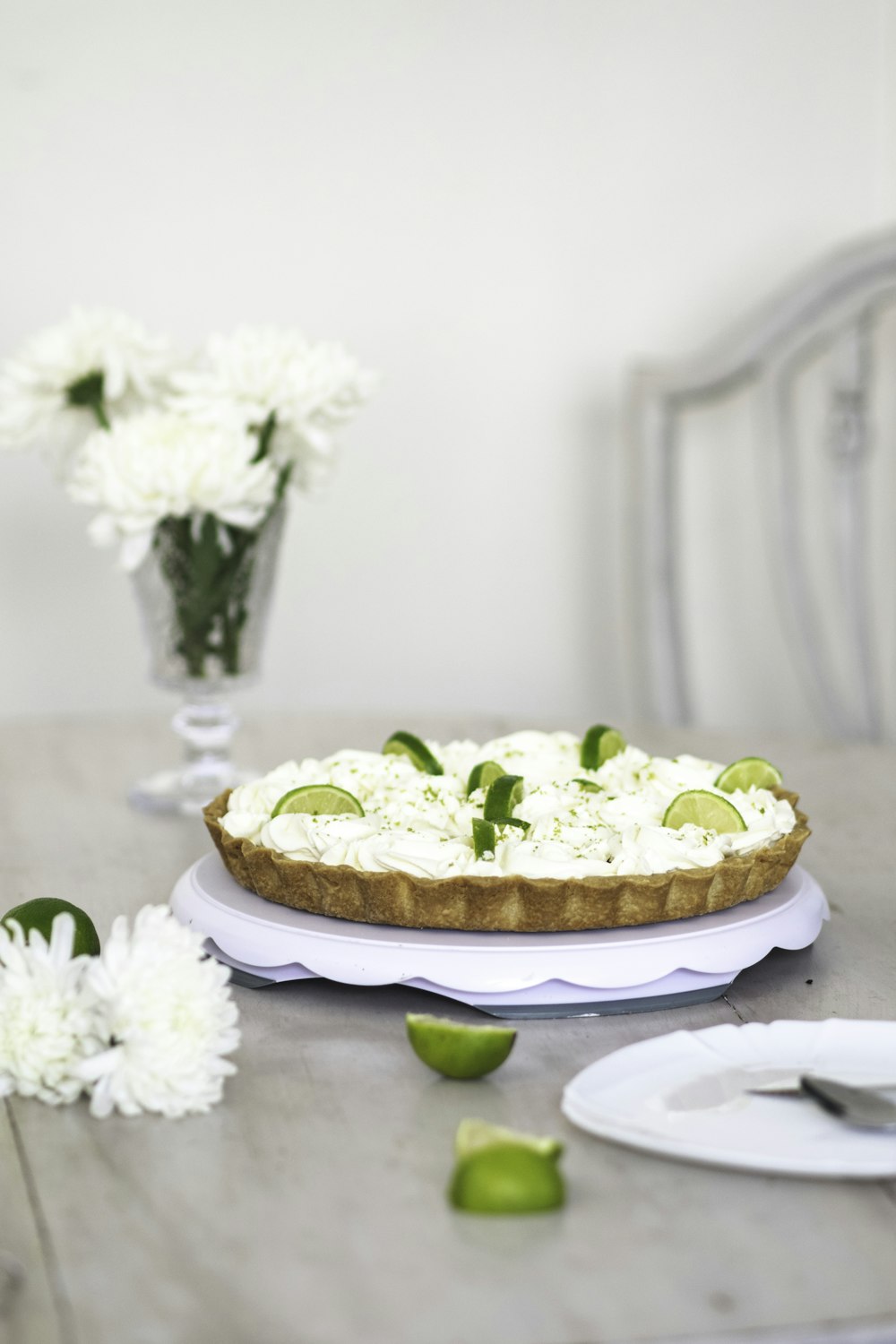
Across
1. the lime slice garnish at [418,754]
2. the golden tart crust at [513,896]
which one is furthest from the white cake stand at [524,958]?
the lime slice garnish at [418,754]

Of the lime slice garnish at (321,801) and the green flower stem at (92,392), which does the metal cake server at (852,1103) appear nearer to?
the lime slice garnish at (321,801)

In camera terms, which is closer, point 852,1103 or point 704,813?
point 852,1103

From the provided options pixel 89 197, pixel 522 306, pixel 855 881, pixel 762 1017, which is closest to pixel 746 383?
pixel 522 306

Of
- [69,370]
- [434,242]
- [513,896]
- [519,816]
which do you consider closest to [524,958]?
[513,896]

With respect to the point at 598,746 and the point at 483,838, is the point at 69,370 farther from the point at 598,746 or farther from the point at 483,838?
the point at 483,838

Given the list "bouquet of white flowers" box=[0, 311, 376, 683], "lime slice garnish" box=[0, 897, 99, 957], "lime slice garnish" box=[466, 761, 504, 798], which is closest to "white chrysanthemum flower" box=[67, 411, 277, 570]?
"bouquet of white flowers" box=[0, 311, 376, 683]

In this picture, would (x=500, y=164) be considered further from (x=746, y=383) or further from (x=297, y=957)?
(x=297, y=957)
